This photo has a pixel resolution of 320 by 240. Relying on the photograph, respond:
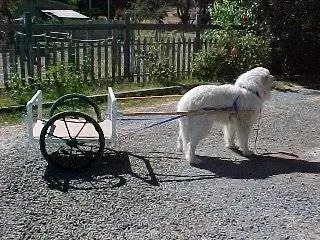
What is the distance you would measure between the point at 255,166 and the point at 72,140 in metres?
2.24

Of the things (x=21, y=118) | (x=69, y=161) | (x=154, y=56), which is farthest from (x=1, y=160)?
(x=154, y=56)

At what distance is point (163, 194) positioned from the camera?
478cm

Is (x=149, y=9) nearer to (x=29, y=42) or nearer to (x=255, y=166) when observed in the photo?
(x=29, y=42)

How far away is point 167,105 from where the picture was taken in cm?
931

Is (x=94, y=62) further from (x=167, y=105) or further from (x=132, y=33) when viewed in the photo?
(x=167, y=105)

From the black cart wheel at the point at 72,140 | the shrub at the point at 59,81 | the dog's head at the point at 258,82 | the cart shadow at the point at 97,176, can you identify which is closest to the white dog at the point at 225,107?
the dog's head at the point at 258,82

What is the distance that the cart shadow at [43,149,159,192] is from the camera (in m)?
4.95

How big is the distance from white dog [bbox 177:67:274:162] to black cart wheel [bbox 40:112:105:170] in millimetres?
1116

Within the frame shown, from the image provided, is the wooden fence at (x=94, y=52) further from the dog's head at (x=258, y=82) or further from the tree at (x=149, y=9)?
the tree at (x=149, y=9)

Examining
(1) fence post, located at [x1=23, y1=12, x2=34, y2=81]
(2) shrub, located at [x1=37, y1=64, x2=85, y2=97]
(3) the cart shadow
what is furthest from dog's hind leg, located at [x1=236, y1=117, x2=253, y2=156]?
(1) fence post, located at [x1=23, y1=12, x2=34, y2=81]

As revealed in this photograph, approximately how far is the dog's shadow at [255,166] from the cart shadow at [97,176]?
0.77 meters

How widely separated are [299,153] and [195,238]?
9.95ft

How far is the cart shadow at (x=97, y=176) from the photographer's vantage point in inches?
195

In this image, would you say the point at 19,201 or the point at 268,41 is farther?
the point at 268,41
